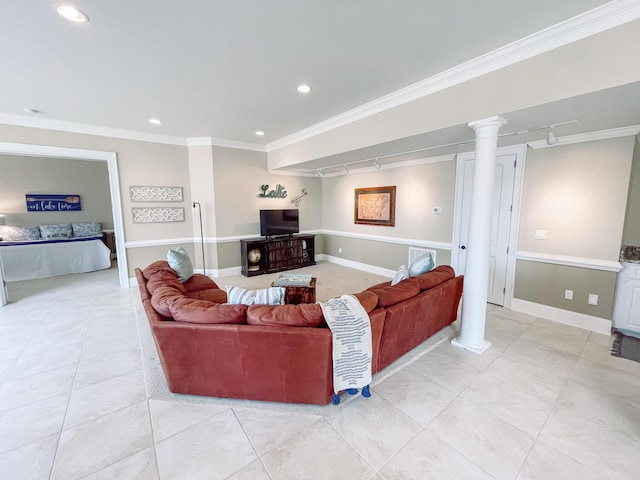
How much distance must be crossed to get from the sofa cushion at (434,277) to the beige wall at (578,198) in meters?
1.54

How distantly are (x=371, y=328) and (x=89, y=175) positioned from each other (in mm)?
8867

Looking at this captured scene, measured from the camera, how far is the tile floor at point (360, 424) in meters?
1.53

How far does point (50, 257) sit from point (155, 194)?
286 centimetres

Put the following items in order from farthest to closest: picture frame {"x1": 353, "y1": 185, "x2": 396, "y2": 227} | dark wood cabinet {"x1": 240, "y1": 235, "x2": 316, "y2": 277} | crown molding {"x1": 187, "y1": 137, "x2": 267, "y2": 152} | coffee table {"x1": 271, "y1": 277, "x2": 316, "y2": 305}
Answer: dark wood cabinet {"x1": 240, "y1": 235, "x2": 316, "y2": 277} → picture frame {"x1": 353, "y1": 185, "x2": 396, "y2": 227} → crown molding {"x1": 187, "y1": 137, "x2": 267, "y2": 152} → coffee table {"x1": 271, "y1": 277, "x2": 316, "y2": 305}

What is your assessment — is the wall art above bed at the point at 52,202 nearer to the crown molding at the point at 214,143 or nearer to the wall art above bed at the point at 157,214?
the wall art above bed at the point at 157,214

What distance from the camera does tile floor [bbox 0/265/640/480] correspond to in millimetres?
1533

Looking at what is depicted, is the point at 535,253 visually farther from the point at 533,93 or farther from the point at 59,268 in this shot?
the point at 59,268

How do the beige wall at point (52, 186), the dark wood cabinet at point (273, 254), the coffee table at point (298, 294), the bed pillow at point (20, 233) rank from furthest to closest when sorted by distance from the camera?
the beige wall at point (52, 186) → the bed pillow at point (20, 233) → the dark wood cabinet at point (273, 254) → the coffee table at point (298, 294)

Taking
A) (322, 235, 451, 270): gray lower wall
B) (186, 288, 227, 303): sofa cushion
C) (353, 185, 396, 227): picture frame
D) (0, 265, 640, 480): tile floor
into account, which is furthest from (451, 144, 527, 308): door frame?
(186, 288, 227, 303): sofa cushion

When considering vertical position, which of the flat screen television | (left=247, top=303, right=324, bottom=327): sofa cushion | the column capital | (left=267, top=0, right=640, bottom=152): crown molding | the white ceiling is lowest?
(left=247, top=303, right=324, bottom=327): sofa cushion

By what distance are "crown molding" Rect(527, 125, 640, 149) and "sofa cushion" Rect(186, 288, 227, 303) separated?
4.39m

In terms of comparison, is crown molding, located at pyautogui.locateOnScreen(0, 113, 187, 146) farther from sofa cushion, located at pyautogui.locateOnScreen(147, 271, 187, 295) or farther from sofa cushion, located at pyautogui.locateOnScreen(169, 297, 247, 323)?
sofa cushion, located at pyautogui.locateOnScreen(169, 297, 247, 323)

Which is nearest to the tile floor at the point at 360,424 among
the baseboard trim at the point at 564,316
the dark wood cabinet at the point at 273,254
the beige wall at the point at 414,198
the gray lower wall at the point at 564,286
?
the baseboard trim at the point at 564,316

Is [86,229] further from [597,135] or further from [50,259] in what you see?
[597,135]
